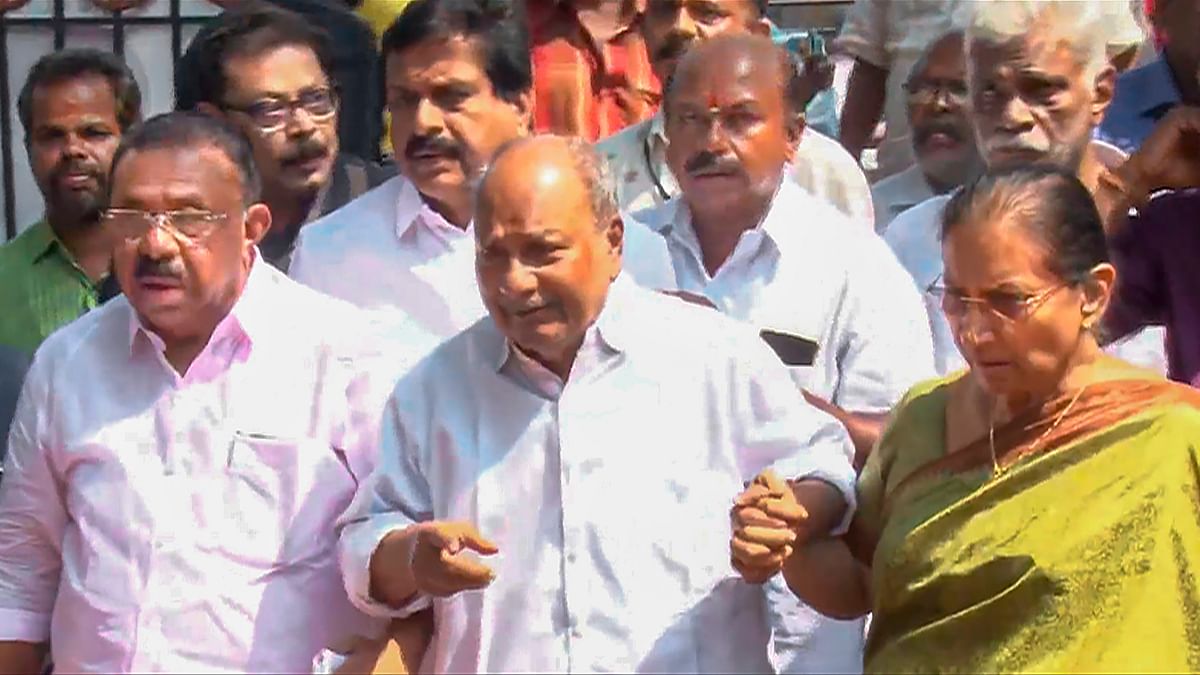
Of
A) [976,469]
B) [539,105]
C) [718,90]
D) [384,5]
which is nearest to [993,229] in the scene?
[976,469]

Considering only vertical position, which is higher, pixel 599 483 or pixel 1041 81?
pixel 1041 81

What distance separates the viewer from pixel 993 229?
3.11 meters

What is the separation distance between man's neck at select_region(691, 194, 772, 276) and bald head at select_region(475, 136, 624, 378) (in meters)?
0.86

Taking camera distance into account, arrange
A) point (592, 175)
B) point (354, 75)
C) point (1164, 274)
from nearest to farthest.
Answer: point (592, 175) → point (1164, 274) → point (354, 75)

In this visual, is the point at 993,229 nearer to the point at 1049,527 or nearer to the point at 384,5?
the point at 1049,527

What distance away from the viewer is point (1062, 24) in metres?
4.00

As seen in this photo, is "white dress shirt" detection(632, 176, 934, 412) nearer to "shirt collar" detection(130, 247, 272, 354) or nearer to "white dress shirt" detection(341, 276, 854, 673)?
"white dress shirt" detection(341, 276, 854, 673)

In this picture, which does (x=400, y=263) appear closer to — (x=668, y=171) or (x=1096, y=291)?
(x=668, y=171)

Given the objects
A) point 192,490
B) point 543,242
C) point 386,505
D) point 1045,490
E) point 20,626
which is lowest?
point 20,626

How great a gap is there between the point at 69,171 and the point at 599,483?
2.04m

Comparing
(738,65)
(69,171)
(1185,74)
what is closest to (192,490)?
(738,65)

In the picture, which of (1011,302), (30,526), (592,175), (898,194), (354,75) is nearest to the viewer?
(1011,302)

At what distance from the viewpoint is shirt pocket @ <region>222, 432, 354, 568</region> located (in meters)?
3.58

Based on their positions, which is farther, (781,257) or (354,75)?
(354,75)
